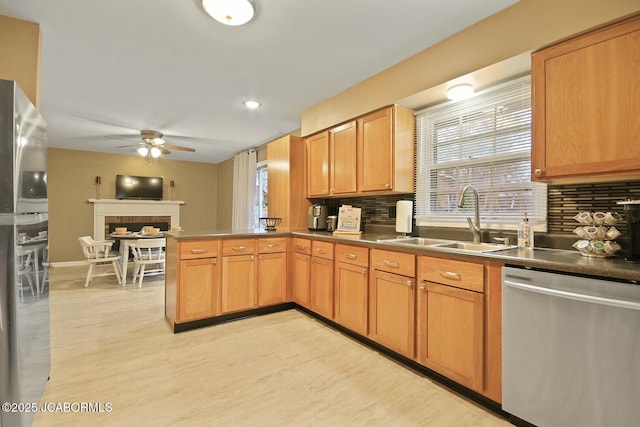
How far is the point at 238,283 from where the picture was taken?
312 cm

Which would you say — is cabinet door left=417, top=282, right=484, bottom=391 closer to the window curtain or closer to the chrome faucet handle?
the chrome faucet handle

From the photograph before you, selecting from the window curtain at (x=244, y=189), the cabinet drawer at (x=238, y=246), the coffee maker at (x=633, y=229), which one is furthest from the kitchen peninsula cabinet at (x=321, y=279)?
the window curtain at (x=244, y=189)

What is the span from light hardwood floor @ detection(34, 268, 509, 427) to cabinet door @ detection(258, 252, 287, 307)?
0.94 feet


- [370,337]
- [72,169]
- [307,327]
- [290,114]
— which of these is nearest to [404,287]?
[370,337]

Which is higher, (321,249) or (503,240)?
(503,240)

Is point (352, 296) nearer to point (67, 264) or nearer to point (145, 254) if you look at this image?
point (145, 254)

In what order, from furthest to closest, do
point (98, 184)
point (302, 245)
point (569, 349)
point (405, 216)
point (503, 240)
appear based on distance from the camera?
A: 1. point (98, 184)
2. point (302, 245)
3. point (405, 216)
4. point (503, 240)
5. point (569, 349)

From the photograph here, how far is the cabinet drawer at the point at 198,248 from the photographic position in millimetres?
2829

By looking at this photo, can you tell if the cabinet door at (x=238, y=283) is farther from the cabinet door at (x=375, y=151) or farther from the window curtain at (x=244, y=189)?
the window curtain at (x=244, y=189)

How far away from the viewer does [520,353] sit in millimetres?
1573

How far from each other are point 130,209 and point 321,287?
6018 millimetres

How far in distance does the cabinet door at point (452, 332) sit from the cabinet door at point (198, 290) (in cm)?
196

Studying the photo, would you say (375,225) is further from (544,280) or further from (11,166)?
(11,166)

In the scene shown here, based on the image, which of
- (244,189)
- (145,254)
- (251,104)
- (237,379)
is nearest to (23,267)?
(237,379)
